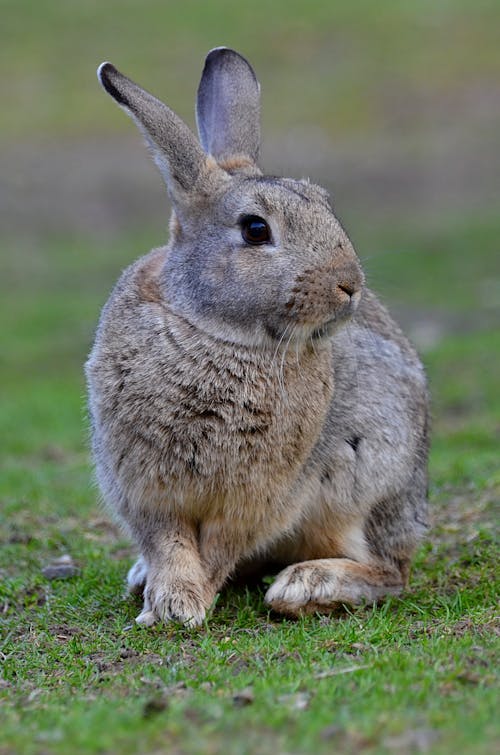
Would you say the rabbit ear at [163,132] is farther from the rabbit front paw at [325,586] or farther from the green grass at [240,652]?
the green grass at [240,652]

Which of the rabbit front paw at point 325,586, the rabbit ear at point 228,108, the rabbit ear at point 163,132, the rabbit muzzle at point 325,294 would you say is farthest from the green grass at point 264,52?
the rabbit muzzle at point 325,294

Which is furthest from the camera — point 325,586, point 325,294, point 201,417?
point 325,586

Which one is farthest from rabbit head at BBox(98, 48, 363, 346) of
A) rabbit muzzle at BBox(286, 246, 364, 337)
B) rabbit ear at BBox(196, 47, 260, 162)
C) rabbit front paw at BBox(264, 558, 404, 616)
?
rabbit front paw at BBox(264, 558, 404, 616)

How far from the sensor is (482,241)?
2016 centimetres

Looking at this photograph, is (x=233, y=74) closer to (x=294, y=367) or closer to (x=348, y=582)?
(x=294, y=367)

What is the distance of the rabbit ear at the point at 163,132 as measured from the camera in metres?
5.38

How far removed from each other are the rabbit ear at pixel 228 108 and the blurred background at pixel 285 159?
3074mm

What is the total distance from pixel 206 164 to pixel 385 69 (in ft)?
98.0

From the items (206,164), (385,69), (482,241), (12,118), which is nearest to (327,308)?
(206,164)

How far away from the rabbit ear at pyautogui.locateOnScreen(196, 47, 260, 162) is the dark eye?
901 mm

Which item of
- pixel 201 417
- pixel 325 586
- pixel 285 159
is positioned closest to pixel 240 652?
pixel 325 586

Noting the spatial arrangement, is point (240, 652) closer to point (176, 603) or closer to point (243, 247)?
point (176, 603)

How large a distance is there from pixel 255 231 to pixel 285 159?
74.5 feet

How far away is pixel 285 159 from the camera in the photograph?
27.6 m
